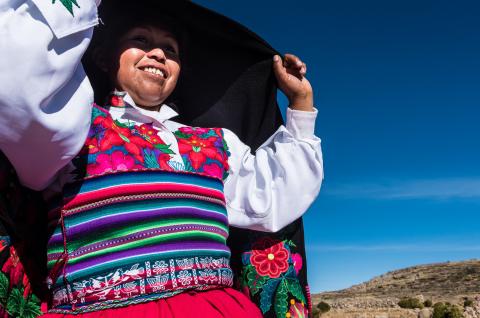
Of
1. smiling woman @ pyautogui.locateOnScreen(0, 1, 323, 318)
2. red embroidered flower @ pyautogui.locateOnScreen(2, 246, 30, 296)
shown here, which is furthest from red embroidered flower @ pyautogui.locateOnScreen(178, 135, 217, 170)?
red embroidered flower @ pyautogui.locateOnScreen(2, 246, 30, 296)

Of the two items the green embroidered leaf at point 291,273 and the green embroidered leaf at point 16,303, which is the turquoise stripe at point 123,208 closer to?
the green embroidered leaf at point 16,303

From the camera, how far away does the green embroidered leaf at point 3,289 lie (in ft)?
4.91

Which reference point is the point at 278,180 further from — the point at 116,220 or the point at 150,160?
the point at 116,220

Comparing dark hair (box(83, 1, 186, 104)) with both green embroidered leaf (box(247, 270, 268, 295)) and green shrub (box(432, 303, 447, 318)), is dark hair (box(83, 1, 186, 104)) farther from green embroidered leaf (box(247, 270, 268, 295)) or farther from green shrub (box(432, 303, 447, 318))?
green shrub (box(432, 303, 447, 318))

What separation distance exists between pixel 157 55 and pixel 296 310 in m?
1.03

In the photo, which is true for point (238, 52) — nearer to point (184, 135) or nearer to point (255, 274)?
point (184, 135)

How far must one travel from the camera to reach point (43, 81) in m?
1.23

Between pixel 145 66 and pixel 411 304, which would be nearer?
pixel 145 66

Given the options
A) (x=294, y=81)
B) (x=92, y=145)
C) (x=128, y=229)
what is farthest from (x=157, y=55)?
(x=128, y=229)

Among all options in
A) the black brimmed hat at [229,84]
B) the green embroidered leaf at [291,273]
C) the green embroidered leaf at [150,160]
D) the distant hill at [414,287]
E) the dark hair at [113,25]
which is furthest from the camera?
the distant hill at [414,287]

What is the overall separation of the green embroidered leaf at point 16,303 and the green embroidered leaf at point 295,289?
95cm

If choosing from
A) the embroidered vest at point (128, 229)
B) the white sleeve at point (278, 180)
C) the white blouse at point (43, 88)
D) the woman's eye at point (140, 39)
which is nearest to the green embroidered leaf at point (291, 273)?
the white sleeve at point (278, 180)

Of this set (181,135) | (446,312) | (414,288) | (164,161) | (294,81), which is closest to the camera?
(164,161)

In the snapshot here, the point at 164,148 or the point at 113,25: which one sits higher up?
the point at 113,25
